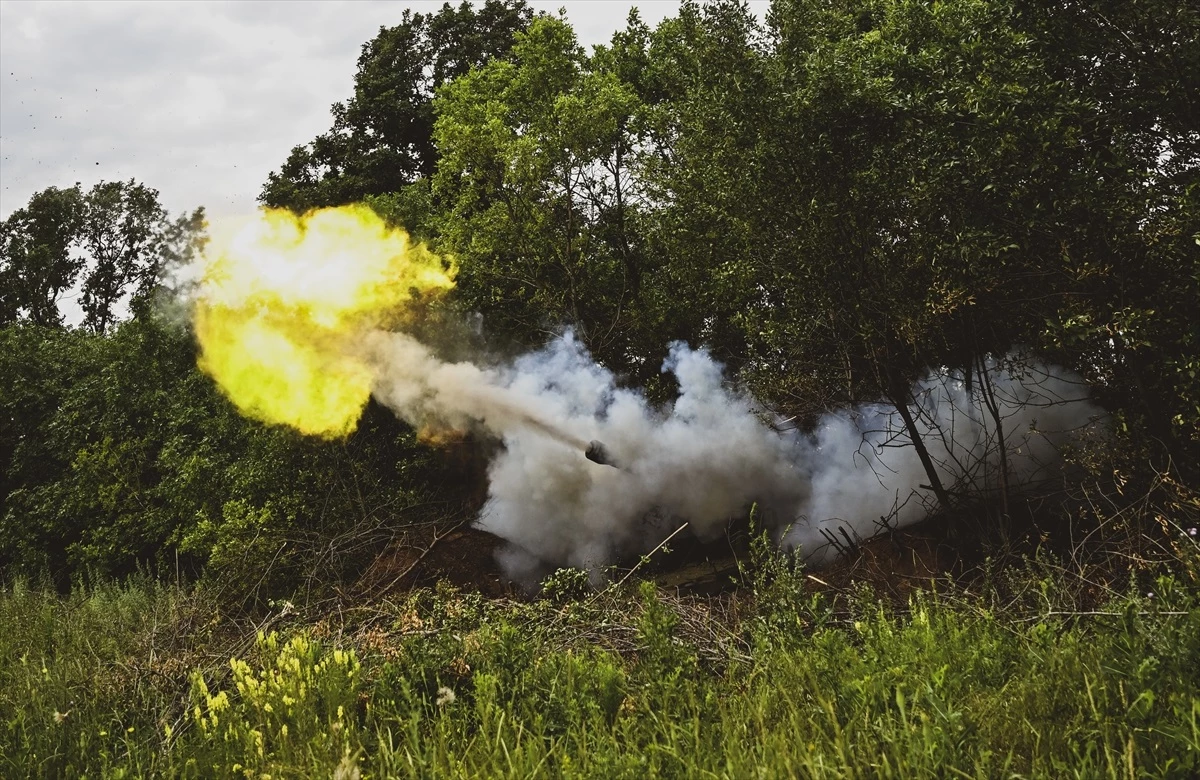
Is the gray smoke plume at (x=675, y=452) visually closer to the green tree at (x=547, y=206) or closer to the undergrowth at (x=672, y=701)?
the green tree at (x=547, y=206)

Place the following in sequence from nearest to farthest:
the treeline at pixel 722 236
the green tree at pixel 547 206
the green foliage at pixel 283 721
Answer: the green foliage at pixel 283 721 → the treeline at pixel 722 236 → the green tree at pixel 547 206

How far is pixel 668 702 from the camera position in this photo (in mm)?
3812

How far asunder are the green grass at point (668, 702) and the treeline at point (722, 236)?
3.09 metres

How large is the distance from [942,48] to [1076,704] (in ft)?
21.3

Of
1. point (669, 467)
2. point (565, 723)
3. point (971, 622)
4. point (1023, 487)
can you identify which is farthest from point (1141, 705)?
point (669, 467)

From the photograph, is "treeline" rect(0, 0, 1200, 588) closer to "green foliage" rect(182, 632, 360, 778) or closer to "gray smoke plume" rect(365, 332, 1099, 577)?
"gray smoke plume" rect(365, 332, 1099, 577)

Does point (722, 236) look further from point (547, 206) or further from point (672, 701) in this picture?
point (672, 701)

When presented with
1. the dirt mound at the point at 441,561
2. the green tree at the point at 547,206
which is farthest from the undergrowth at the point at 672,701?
the green tree at the point at 547,206

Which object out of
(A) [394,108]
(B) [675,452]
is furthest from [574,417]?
(A) [394,108]

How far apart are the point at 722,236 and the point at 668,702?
8792 mm

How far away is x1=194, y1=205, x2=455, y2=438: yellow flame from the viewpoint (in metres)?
11.5

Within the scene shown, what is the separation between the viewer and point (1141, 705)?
2947 millimetres

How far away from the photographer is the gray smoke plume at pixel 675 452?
9336 millimetres

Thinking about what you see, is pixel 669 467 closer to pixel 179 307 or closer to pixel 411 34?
pixel 179 307
